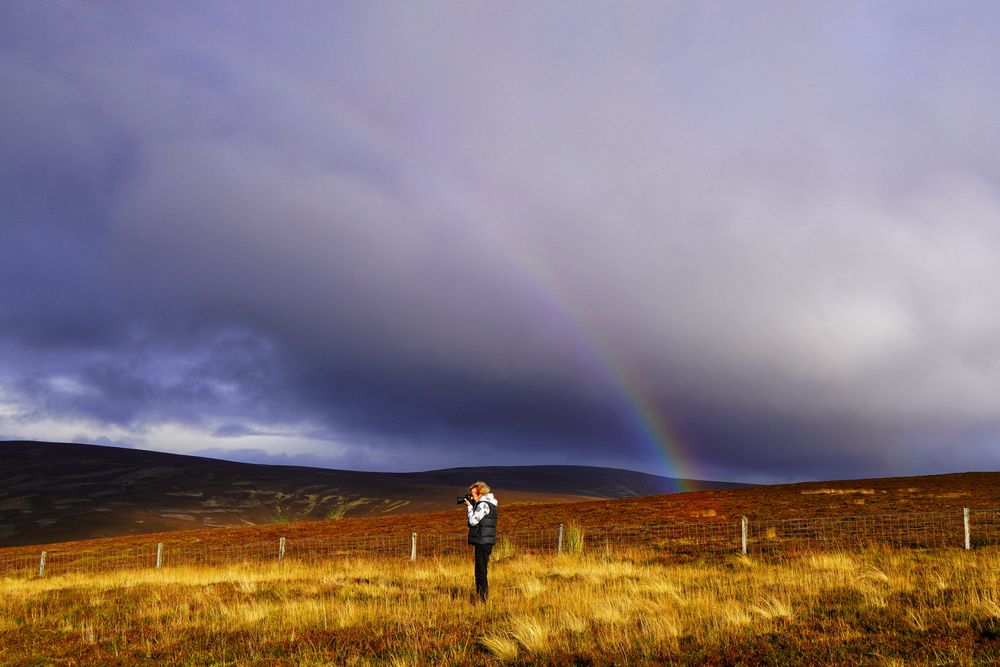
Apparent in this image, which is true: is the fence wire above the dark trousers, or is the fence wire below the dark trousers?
below

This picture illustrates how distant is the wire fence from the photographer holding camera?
11.4 meters

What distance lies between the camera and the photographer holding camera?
12531 millimetres

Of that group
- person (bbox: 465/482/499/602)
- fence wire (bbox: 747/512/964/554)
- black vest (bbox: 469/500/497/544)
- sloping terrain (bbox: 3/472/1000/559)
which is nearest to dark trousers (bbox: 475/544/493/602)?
person (bbox: 465/482/499/602)

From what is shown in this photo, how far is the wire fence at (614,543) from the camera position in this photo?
23.3m

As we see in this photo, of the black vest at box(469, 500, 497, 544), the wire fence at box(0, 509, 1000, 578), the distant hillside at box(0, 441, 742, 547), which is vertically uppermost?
the black vest at box(469, 500, 497, 544)

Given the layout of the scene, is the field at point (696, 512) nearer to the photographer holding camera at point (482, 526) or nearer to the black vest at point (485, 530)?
the photographer holding camera at point (482, 526)

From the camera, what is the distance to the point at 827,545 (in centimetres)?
2266

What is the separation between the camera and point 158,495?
11162 cm

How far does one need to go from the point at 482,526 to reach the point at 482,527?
0.02m

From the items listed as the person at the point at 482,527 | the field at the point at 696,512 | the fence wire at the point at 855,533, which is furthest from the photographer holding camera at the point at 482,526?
the field at the point at 696,512

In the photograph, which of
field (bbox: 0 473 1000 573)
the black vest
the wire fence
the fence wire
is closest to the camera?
the black vest

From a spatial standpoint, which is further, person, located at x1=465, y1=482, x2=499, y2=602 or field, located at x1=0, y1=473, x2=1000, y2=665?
person, located at x1=465, y1=482, x2=499, y2=602

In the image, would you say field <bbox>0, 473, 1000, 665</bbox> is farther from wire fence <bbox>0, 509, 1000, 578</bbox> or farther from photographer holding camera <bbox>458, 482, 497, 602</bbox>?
wire fence <bbox>0, 509, 1000, 578</bbox>

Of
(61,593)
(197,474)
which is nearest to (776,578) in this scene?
(61,593)
